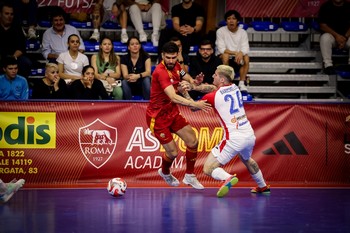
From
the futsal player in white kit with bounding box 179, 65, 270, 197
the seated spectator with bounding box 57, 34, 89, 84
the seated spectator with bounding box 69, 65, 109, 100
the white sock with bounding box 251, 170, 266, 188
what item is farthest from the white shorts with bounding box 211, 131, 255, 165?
the seated spectator with bounding box 57, 34, 89, 84

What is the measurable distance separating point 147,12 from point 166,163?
5503 mm

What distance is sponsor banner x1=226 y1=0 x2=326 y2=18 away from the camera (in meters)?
15.6

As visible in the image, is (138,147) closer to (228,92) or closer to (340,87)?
(228,92)

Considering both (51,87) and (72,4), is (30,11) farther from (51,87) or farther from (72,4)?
(51,87)

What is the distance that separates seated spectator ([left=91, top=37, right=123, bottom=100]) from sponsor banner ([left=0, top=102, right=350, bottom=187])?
1.74 metres

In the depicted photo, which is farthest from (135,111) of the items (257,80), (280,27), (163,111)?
(280,27)

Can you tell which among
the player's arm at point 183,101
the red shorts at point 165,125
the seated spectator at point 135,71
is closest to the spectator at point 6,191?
the red shorts at point 165,125

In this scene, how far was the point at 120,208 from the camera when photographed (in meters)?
8.52

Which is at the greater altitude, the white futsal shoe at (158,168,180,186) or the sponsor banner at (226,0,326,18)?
the sponsor banner at (226,0,326,18)

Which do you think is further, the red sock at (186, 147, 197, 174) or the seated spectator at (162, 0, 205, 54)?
the seated spectator at (162, 0, 205, 54)

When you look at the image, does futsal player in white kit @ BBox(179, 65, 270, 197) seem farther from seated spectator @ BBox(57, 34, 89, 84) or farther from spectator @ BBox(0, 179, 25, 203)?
seated spectator @ BBox(57, 34, 89, 84)

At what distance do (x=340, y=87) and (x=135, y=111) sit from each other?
577 centimetres

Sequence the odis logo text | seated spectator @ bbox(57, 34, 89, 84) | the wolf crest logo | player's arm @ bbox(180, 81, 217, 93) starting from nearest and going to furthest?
player's arm @ bbox(180, 81, 217, 93), the odis logo text, the wolf crest logo, seated spectator @ bbox(57, 34, 89, 84)

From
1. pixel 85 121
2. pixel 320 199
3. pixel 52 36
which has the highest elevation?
pixel 52 36
